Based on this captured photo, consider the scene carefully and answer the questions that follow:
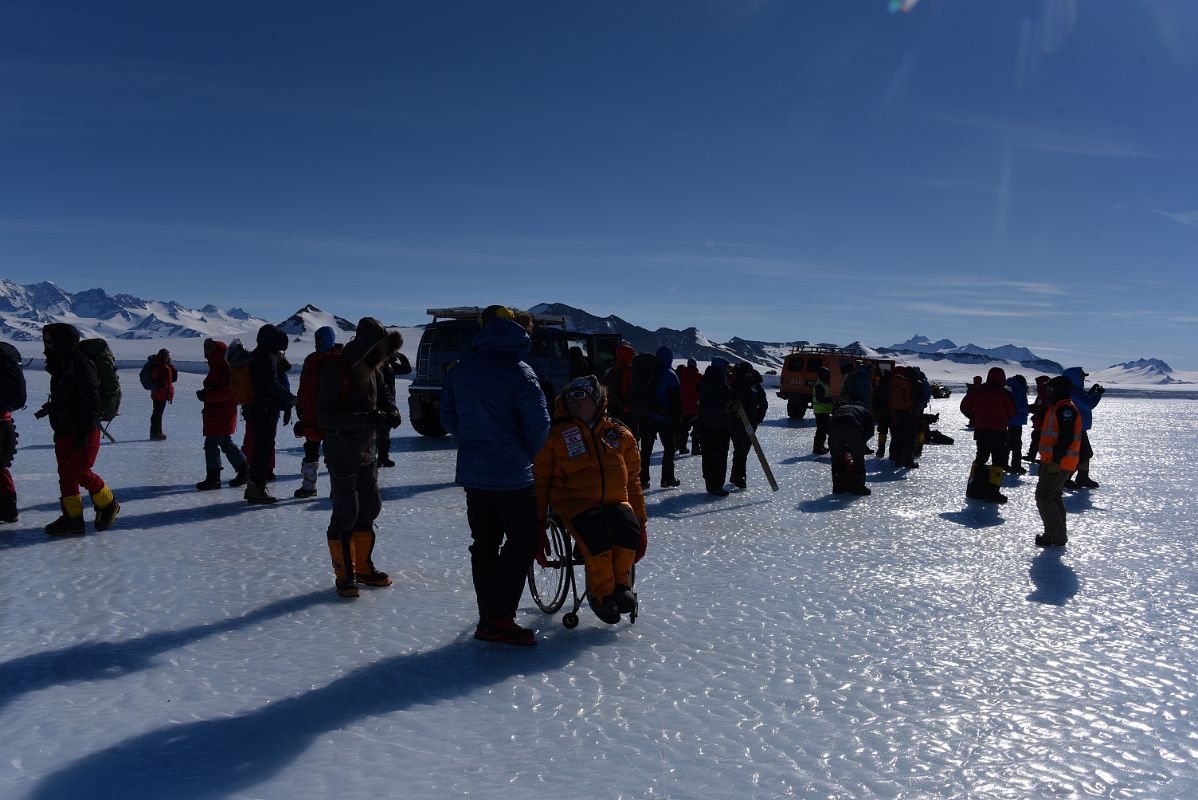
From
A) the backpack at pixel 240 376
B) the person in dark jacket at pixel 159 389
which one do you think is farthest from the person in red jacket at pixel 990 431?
the person in dark jacket at pixel 159 389

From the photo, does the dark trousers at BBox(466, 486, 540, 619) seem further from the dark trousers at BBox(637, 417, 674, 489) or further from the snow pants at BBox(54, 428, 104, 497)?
the dark trousers at BBox(637, 417, 674, 489)

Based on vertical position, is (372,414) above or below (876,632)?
above

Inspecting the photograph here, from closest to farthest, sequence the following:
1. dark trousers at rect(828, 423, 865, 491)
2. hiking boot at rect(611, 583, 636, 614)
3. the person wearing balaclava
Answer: hiking boot at rect(611, 583, 636, 614), the person wearing balaclava, dark trousers at rect(828, 423, 865, 491)

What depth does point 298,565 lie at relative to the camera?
666 centimetres

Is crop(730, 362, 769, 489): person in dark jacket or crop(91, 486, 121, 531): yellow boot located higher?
crop(730, 362, 769, 489): person in dark jacket

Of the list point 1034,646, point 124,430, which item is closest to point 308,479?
point 1034,646

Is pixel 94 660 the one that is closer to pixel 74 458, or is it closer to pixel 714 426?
pixel 74 458

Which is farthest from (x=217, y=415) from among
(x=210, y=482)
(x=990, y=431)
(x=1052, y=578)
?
(x=990, y=431)

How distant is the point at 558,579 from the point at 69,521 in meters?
4.70

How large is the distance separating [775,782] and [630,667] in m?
1.34

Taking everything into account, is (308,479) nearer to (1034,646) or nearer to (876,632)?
(876,632)

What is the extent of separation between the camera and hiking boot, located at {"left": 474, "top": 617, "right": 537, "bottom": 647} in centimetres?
483

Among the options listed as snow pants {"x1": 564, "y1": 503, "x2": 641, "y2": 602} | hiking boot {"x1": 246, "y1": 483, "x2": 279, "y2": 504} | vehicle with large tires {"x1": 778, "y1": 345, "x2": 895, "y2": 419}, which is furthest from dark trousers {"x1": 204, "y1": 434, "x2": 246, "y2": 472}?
vehicle with large tires {"x1": 778, "y1": 345, "x2": 895, "y2": 419}

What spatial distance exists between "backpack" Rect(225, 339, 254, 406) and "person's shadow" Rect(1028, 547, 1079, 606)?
25.5 feet
